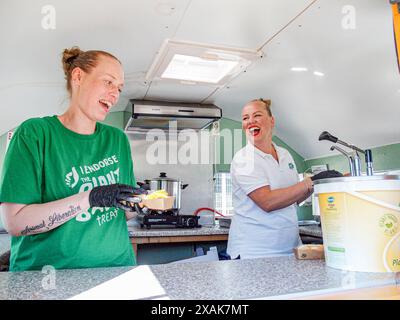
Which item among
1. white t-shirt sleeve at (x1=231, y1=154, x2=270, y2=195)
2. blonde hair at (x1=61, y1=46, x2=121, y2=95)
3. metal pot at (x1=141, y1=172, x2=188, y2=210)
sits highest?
blonde hair at (x1=61, y1=46, x2=121, y2=95)

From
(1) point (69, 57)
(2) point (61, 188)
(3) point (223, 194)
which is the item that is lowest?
(2) point (61, 188)

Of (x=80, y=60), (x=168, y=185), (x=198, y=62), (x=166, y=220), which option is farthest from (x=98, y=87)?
(x=168, y=185)

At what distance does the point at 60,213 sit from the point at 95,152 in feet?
0.83

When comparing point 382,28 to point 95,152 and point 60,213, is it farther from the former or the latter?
point 60,213

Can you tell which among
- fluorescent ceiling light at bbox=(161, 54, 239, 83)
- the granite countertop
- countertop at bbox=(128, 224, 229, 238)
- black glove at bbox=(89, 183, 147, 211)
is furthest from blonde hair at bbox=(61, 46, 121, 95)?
countertop at bbox=(128, 224, 229, 238)

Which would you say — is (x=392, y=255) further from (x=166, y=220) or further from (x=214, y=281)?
(x=166, y=220)

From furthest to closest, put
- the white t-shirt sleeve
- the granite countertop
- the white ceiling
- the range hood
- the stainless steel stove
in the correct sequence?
the range hood
the stainless steel stove
the white ceiling
the white t-shirt sleeve
the granite countertop

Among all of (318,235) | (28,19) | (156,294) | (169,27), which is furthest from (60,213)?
(318,235)

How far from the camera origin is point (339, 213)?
74 cm

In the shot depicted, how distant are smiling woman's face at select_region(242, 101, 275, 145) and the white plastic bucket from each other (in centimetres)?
90

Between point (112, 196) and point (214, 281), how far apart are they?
303 millimetres

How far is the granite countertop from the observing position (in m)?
0.60

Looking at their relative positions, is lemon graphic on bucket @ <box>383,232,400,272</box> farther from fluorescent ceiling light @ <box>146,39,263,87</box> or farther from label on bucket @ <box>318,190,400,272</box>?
fluorescent ceiling light @ <box>146,39,263,87</box>

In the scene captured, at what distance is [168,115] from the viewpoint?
2648 mm
